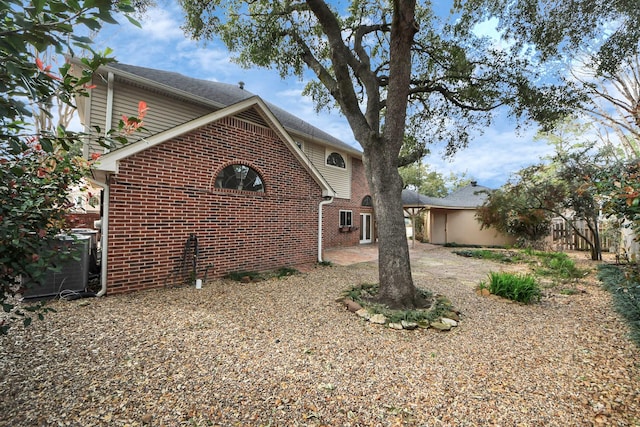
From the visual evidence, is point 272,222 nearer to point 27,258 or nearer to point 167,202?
point 167,202

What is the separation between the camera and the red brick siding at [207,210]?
17.4 feet

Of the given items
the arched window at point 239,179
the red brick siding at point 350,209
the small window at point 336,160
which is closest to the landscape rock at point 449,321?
the arched window at point 239,179

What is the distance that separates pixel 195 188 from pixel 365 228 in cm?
1138

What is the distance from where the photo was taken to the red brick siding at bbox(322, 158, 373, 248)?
13109mm

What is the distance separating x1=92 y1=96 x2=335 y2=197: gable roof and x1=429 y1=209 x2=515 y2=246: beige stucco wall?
12.9 m

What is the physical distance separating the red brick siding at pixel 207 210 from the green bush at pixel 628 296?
679cm

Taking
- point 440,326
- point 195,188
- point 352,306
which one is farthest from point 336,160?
point 440,326

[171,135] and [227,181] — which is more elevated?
[171,135]

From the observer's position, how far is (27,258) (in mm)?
2012

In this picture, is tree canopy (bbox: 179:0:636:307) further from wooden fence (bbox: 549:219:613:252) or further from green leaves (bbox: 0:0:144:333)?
wooden fence (bbox: 549:219:613:252)

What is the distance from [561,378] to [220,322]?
4.10m

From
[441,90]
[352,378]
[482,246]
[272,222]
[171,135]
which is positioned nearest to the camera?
[352,378]

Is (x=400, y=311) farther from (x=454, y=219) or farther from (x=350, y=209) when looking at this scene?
(x=454, y=219)

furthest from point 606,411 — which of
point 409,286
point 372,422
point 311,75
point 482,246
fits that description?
point 482,246
